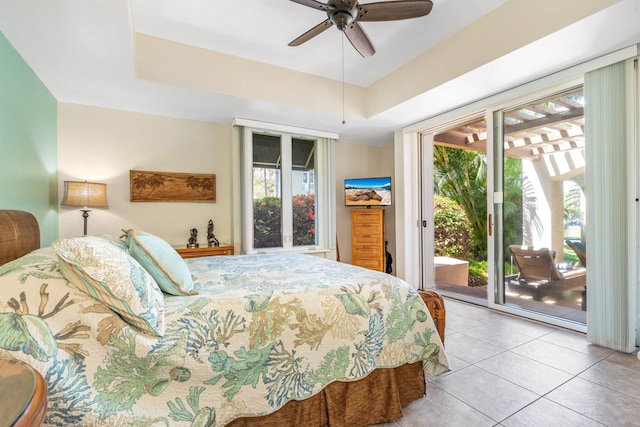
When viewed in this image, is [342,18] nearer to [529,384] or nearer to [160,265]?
[160,265]

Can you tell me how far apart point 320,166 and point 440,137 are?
76.6 inches

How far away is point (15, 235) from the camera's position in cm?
156

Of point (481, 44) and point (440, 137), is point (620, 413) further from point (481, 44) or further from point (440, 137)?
point (440, 137)

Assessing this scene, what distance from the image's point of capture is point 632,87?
84.8 inches

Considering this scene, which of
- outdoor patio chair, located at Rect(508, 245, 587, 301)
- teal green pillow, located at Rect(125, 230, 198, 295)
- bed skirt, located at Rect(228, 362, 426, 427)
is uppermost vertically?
teal green pillow, located at Rect(125, 230, 198, 295)

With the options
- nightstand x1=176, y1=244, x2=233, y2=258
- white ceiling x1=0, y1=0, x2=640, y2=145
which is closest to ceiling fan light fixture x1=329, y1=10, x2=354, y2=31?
white ceiling x1=0, y1=0, x2=640, y2=145

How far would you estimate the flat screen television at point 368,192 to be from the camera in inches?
170

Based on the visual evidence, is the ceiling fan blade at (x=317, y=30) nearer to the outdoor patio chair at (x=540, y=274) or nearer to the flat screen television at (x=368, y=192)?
the flat screen television at (x=368, y=192)

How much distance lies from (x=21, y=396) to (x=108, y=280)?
51 cm

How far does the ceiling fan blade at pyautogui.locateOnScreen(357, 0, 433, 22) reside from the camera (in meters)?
1.87

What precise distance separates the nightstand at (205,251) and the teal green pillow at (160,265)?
1.95 m

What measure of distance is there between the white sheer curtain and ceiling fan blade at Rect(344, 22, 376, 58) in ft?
6.03

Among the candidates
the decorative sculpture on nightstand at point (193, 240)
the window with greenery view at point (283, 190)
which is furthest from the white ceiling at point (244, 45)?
the decorative sculpture on nightstand at point (193, 240)

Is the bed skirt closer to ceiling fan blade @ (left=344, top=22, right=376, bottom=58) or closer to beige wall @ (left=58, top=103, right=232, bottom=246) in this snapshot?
ceiling fan blade @ (left=344, top=22, right=376, bottom=58)
